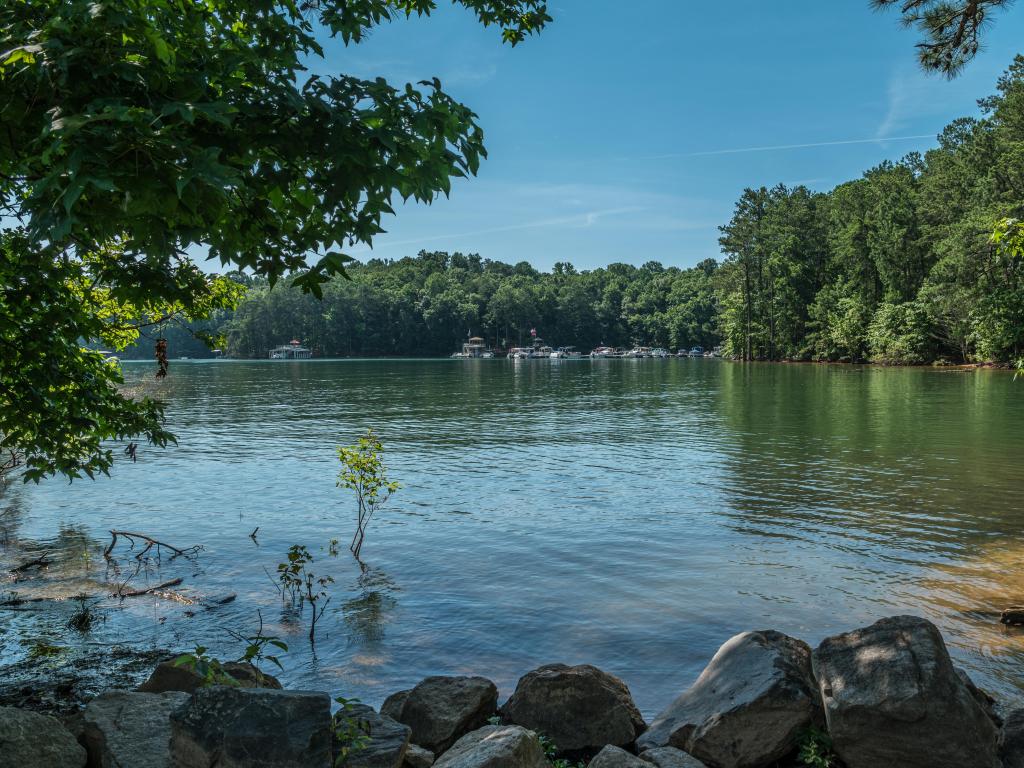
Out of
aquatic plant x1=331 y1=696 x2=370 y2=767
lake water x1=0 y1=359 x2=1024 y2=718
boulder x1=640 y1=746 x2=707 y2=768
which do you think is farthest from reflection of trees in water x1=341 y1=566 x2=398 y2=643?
boulder x1=640 y1=746 x2=707 y2=768

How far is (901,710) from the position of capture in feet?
18.0

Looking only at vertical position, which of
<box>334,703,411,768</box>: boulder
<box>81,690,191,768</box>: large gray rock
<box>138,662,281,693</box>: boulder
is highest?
<box>81,690,191,768</box>: large gray rock

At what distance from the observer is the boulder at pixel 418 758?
5.57 metres

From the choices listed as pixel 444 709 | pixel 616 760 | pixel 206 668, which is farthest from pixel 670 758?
pixel 206 668

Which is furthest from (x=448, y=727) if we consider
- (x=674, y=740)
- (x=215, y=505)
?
(x=215, y=505)

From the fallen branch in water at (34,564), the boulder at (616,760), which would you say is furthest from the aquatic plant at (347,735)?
the fallen branch in water at (34,564)

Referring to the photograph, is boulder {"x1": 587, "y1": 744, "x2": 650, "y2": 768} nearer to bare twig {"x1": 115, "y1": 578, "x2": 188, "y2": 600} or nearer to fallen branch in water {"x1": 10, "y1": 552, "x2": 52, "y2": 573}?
bare twig {"x1": 115, "y1": 578, "x2": 188, "y2": 600}

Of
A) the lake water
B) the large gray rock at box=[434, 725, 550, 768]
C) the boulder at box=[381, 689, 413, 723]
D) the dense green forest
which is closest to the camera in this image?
the large gray rock at box=[434, 725, 550, 768]

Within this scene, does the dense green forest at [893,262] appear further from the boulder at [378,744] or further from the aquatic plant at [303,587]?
the boulder at [378,744]

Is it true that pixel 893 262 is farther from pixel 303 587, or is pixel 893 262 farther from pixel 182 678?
pixel 182 678

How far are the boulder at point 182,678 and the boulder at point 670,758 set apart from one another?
3.67 m

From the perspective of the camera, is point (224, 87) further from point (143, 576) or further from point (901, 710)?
point (143, 576)

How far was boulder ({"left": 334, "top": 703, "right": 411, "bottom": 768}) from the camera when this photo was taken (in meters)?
5.03

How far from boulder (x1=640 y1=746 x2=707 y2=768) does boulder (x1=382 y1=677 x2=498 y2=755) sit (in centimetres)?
169
